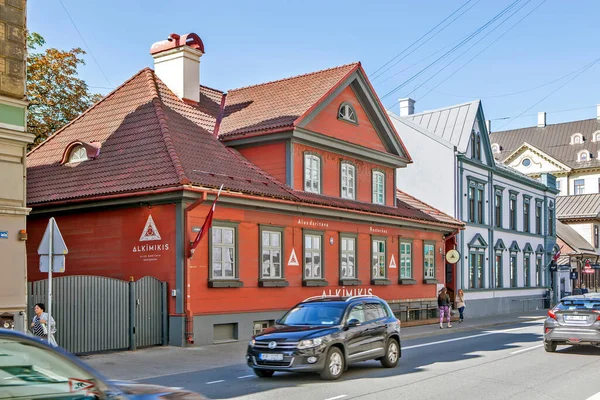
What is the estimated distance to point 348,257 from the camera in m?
27.0

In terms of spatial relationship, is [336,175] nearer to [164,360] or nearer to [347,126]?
[347,126]

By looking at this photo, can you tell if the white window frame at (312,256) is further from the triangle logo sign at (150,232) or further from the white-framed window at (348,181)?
the triangle logo sign at (150,232)

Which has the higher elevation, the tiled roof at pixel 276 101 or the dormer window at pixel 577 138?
the dormer window at pixel 577 138

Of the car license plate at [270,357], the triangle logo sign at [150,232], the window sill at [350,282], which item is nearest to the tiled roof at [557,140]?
the window sill at [350,282]

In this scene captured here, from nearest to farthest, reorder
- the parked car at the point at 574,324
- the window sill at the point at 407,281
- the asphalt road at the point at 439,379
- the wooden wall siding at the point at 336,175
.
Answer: the asphalt road at the point at 439,379
the parked car at the point at 574,324
the wooden wall siding at the point at 336,175
the window sill at the point at 407,281

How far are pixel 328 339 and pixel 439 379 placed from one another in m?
2.14

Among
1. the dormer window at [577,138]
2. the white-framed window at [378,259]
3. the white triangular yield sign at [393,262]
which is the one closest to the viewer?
the white-framed window at [378,259]

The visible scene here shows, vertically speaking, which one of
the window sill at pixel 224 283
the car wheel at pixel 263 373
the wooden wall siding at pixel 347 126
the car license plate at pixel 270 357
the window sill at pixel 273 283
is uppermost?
the wooden wall siding at pixel 347 126

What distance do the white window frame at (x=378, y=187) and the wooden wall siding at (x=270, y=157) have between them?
19.4 feet

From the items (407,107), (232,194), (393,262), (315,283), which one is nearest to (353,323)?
(232,194)

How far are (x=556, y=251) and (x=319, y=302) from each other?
4135 centimetres

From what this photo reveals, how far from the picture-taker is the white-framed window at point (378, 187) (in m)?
29.9

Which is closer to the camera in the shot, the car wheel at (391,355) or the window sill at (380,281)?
the car wheel at (391,355)

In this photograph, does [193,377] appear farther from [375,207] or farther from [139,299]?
[375,207]
